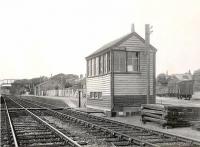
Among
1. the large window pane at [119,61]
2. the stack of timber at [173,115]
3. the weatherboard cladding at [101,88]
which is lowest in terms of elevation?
the stack of timber at [173,115]

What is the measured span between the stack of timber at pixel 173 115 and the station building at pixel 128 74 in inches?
195

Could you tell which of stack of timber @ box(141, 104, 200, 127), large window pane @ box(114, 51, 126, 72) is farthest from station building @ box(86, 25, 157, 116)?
stack of timber @ box(141, 104, 200, 127)

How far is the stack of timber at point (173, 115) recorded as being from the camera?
44.3 feet

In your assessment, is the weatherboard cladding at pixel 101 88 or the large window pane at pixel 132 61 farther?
the large window pane at pixel 132 61

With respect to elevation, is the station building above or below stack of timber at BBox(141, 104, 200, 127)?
above

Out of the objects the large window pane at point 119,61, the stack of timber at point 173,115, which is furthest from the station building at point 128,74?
the stack of timber at point 173,115

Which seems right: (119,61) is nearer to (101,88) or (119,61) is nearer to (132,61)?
(132,61)

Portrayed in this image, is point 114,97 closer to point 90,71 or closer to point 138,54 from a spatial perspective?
point 138,54

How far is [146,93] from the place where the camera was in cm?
2056

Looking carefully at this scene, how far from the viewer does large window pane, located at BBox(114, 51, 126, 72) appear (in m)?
20.0

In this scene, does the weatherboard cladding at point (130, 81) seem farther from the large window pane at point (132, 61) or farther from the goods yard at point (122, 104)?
the large window pane at point (132, 61)

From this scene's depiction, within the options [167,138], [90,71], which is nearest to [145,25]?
[90,71]

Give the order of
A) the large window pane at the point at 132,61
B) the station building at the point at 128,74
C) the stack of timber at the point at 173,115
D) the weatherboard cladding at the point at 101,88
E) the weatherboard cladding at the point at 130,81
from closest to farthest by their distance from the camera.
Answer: the stack of timber at the point at 173,115 → the station building at the point at 128,74 → the weatherboard cladding at the point at 130,81 → the weatherboard cladding at the point at 101,88 → the large window pane at the point at 132,61

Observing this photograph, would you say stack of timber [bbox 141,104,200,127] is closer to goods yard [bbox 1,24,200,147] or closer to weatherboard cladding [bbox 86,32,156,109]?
goods yard [bbox 1,24,200,147]
